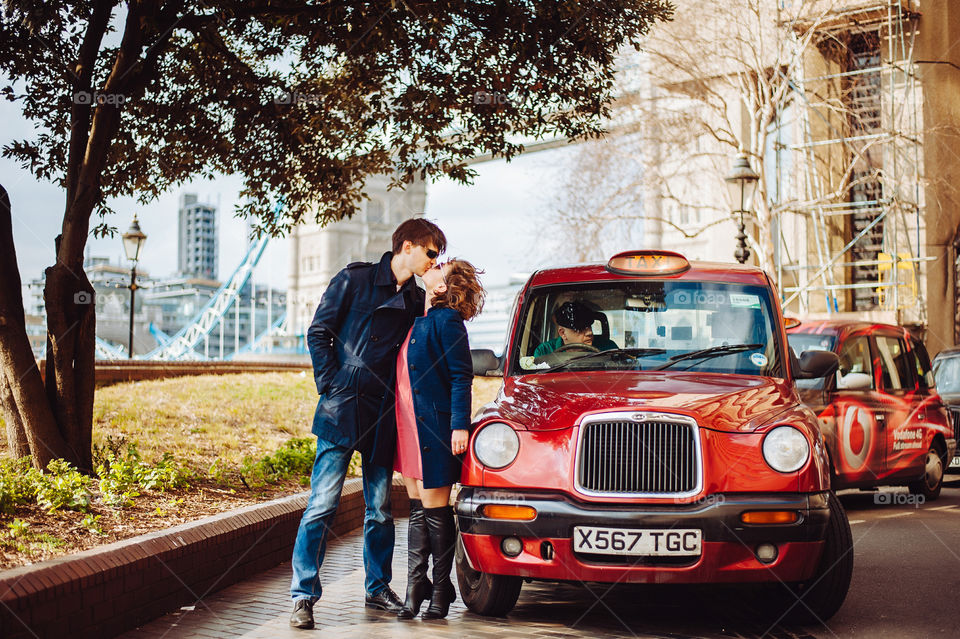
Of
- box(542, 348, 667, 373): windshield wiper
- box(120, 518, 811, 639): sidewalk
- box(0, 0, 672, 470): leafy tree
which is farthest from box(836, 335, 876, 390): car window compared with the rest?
box(542, 348, 667, 373): windshield wiper

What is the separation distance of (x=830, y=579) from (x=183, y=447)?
6617 mm

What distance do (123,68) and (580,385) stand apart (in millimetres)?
4899

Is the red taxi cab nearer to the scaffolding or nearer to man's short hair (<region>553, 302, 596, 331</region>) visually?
man's short hair (<region>553, 302, 596, 331</region>)

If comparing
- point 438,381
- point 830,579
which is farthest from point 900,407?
point 438,381

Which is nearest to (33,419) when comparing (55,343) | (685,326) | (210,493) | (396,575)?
(55,343)

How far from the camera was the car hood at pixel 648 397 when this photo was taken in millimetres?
5172

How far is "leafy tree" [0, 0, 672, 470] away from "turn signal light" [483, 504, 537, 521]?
378 cm

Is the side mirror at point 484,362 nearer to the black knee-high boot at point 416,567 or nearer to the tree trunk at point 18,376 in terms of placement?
the black knee-high boot at point 416,567

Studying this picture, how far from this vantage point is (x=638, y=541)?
495cm

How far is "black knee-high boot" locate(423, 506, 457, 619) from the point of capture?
18.1 feet

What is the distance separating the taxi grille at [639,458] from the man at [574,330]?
1.20 m

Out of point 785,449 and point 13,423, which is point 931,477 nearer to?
point 785,449

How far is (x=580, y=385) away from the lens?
18.6ft

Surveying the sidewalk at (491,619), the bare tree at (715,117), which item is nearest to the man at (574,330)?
the sidewalk at (491,619)
